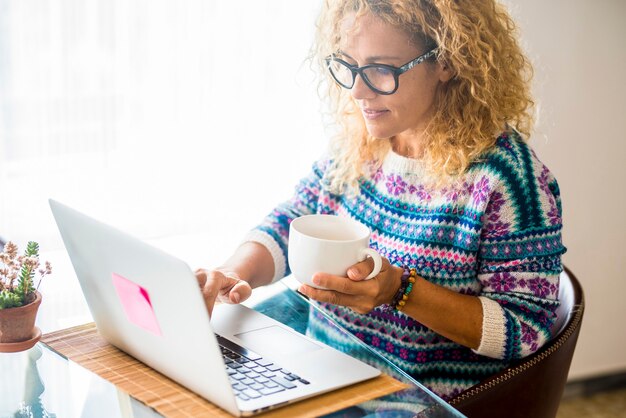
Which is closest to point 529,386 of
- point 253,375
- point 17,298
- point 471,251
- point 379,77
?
point 471,251

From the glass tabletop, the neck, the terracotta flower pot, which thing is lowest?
the glass tabletop

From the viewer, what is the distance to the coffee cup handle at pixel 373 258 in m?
1.14

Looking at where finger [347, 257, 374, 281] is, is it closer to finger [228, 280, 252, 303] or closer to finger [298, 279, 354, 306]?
finger [298, 279, 354, 306]

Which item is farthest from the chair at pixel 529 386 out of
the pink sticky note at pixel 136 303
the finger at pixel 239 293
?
the pink sticky note at pixel 136 303

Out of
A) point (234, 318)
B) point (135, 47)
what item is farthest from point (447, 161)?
point (135, 47)

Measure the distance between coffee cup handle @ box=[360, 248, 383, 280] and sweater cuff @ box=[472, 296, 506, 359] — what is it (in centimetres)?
25

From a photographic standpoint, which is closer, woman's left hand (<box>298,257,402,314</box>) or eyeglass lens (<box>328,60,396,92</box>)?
woman's left hand (<box>298,257,402,314</box>)

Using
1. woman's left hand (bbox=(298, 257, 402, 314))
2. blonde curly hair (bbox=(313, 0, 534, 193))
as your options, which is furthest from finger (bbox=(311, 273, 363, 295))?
blonde curly hair (bbox=(313, 0, 534, 193))

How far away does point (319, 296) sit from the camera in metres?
1.18

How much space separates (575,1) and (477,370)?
121 centimetres

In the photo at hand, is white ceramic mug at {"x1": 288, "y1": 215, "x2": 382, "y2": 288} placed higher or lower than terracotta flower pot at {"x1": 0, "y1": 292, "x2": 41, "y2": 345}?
higher

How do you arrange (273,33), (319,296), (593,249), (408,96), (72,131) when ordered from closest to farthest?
(319,296)
(408,96)
(72,131)
(273,33)
(593,249)

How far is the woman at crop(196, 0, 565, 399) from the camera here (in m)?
1.32

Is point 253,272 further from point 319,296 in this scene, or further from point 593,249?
point 593,249
